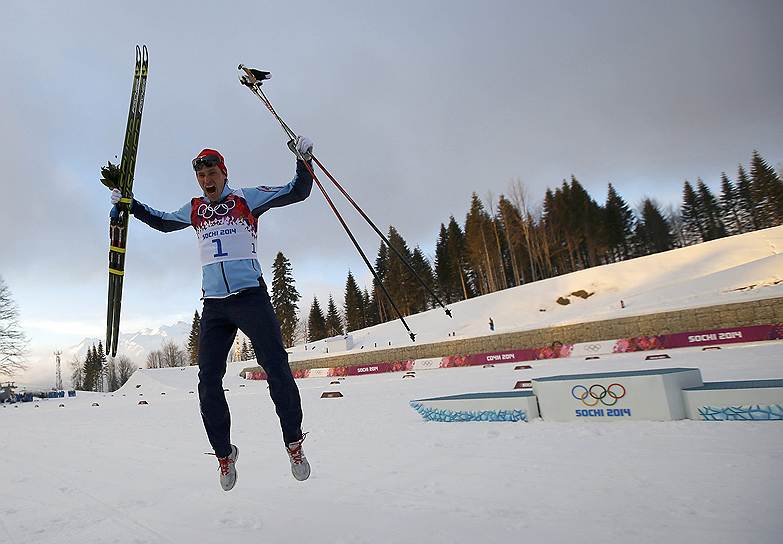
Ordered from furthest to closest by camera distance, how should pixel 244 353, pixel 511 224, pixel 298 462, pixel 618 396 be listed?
pixel 244 353, pixel 511 224, pixel 618 396, pixel 298 462

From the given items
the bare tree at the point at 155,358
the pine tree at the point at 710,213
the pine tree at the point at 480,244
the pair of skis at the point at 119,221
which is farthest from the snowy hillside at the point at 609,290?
the bare tree at the point at 155,358

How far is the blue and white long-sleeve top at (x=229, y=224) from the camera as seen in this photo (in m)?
3.50

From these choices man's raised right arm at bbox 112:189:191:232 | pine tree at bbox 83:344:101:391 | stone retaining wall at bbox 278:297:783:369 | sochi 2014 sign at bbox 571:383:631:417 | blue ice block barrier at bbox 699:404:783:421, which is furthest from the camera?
pine tree at bbox 83:344:101:391

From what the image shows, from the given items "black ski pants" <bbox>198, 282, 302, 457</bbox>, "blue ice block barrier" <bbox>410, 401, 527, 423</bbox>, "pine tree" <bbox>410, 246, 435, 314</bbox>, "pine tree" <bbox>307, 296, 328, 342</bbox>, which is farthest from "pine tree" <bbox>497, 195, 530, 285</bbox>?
"black ski pants" <bbox>198, 282, 302, 457</bbox>

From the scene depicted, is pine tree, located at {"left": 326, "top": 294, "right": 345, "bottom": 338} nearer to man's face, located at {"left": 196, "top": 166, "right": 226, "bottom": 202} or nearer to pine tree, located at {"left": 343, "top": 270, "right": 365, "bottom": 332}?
pine tree, located at {"left": 343, "top": 270, "right": 365, "bottom": 332}

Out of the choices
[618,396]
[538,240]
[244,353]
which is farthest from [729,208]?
[244,353]

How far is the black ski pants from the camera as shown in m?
3.39

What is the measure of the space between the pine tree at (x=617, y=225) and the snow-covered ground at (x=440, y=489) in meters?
59.0

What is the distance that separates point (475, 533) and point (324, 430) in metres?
5.99

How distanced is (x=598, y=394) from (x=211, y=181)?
6120mm

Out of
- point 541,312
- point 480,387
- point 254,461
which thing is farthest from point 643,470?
point 541,312

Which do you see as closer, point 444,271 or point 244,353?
point 444,271

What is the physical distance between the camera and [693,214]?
221 feet

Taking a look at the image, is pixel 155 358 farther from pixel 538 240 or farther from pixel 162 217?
pixel 162 217
